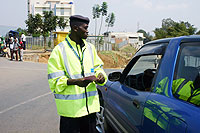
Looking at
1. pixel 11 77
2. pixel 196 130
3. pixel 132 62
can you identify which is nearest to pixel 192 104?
pixel 196 130

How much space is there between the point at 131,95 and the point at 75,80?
81 centimetres

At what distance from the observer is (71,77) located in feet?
8.17

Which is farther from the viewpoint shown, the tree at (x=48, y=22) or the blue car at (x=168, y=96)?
the tree at (x=48, y=22)

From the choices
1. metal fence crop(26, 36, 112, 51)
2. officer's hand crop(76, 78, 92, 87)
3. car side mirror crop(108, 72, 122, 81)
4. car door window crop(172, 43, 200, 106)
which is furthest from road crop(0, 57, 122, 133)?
metal fence crop(26, 36, 112, 51)

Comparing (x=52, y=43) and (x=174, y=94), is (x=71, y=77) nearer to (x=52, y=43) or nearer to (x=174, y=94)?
(x=174, y=94)

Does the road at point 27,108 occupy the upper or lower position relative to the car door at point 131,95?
lower

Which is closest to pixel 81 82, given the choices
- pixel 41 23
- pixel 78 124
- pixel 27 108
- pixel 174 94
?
pixel 78 124

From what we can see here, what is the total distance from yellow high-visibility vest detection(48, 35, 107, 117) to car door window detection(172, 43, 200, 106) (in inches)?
36.4

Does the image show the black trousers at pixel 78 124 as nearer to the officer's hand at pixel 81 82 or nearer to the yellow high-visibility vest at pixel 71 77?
the yellow high-visibility vest at pixel 71 77

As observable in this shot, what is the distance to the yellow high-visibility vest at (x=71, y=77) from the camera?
96.5 inches

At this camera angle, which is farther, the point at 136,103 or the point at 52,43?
the point at 52,43

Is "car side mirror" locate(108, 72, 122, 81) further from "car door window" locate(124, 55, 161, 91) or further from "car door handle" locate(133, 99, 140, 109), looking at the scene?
"car door handle" locate(133, 99, 140, 109)

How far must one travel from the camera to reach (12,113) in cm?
562

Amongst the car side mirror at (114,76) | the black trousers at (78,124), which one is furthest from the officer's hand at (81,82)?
the car side mirror at (114,76)
